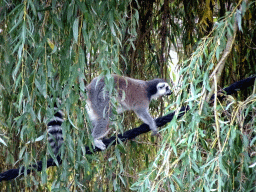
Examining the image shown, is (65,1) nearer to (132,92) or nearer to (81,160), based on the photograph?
(81,160)

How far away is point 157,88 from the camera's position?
14.0 ft

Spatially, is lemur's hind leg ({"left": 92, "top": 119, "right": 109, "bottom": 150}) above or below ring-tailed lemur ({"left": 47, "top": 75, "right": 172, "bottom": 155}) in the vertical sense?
below

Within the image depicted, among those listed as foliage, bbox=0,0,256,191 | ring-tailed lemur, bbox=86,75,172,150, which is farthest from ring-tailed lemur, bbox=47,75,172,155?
foliage, bbox=0,0,256,191

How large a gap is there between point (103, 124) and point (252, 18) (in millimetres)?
1628

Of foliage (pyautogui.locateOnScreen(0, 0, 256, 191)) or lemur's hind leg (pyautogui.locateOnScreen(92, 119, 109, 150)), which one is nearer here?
foliage (pyautogui.locateOnScreen(0, 0, 256, 191))

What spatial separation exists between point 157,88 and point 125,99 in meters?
0.32

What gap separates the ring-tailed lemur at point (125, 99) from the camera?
3.95 metres

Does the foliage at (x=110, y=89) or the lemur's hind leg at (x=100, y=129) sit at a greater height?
the foliage at (x=110, y=89)

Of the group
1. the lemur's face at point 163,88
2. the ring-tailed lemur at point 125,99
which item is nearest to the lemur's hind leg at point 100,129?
the ring-tailed lemur at point 125,99

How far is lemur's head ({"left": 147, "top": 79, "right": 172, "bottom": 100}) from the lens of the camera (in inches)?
165

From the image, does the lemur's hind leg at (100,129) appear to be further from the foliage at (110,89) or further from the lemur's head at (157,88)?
the foliage at (110,89)

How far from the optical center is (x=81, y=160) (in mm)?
2814

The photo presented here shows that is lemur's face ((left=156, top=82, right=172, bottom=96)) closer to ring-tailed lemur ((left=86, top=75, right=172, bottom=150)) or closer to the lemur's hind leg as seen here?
ring-tailed lemur ((left=86, top=75, right=172, bottom=150))

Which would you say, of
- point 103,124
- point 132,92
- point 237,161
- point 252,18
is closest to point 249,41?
point 252,18
